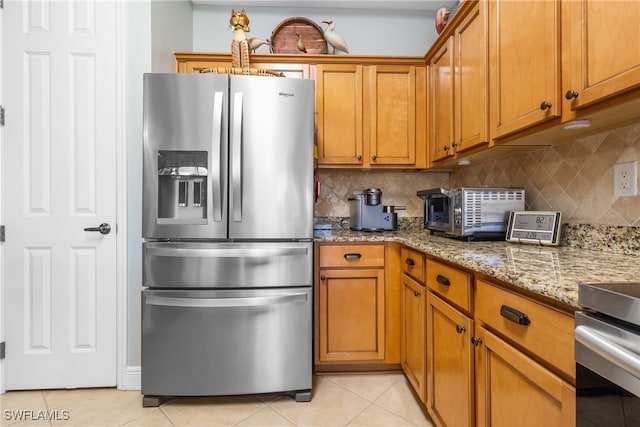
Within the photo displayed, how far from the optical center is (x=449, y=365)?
131 centimetres

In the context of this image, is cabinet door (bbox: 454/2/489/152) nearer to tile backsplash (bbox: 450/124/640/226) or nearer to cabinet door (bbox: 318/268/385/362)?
tile backsplash (bbox: 450/124/640/226)

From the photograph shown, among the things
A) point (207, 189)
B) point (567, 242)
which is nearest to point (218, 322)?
point (207, 189)

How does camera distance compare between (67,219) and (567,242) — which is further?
(67,219)

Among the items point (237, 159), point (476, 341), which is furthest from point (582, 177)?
point (237, 159)

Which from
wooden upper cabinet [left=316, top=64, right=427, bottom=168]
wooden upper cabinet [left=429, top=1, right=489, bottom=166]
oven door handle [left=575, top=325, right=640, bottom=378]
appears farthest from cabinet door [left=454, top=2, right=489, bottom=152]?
oven door handle [left=575, top=325, right=640, bottom=378]

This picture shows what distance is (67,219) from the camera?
6.19ft

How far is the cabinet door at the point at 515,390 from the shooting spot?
0.75 m

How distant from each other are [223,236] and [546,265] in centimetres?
140

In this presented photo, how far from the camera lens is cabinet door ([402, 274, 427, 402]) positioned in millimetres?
1611

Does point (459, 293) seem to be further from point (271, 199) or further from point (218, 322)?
point (218, 322)

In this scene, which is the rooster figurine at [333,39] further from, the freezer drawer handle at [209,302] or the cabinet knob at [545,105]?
the freezer drawer handle at [209,302]

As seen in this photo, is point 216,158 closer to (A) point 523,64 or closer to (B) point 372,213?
(B) point 372,213

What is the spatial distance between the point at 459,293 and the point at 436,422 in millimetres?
663

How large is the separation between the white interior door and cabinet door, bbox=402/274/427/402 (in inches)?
68.5
